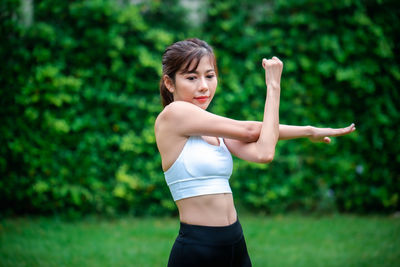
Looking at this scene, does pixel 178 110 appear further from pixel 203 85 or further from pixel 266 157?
pixel 266 157

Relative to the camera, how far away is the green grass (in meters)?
4.25

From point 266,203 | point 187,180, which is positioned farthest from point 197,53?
point 266,203

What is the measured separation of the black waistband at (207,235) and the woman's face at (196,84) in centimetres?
63

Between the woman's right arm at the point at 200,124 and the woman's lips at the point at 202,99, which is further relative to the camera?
the woman's lips at the point at 202,99

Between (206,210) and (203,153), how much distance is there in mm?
278

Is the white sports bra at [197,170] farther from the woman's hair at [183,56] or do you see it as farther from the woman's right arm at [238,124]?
the woman's hair at [183,56]

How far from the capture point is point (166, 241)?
485 centimetres

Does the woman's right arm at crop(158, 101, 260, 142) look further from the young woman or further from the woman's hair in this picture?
the woman's hair

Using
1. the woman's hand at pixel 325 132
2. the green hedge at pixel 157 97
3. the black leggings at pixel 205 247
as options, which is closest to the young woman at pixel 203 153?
the black leggings at pixel 205 247

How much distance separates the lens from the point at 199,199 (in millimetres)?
2064

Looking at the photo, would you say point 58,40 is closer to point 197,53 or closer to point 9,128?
point 9,128

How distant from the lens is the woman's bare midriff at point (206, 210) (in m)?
2.06

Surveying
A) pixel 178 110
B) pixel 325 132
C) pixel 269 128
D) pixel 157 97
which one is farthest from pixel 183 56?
pixel 157 97

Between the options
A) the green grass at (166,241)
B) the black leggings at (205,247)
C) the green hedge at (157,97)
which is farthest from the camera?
the green hedge at (157,97)
